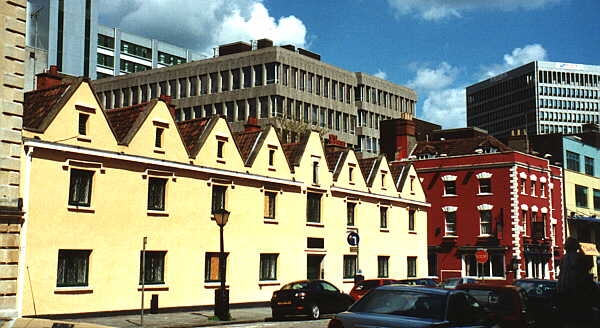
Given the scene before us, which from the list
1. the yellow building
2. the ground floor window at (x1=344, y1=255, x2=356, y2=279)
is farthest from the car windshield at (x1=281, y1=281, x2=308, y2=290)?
the ground floor window at (x1=344, y1=255, x2=356, y2=279)

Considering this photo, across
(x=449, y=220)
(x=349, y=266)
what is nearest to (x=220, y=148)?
(x=349, y=266)

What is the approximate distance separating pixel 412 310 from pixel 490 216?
48967mm

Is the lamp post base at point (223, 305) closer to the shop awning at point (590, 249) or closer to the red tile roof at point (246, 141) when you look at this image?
the red tile roof at point (246, 141)

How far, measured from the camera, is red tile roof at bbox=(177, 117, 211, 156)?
34.5 m

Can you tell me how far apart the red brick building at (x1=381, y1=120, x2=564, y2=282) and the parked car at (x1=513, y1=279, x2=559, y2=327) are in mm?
31736

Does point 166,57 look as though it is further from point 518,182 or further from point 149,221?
point 149,221

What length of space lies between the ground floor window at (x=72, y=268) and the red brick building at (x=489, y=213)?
120 ft

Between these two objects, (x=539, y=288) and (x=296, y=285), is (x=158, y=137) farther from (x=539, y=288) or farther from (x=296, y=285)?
(x=539, y=288)

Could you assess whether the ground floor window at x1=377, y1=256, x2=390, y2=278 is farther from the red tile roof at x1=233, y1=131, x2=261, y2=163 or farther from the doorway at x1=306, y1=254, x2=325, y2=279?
the red tile roof at x1=233, y1=131, x2=261, y2=163

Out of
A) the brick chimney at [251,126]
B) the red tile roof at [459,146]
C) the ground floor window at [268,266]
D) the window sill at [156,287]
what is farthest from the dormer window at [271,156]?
Answer: the red tile roof at [459,146]

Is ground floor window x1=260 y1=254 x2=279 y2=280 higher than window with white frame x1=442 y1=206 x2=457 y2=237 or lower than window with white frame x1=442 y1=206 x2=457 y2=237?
lower

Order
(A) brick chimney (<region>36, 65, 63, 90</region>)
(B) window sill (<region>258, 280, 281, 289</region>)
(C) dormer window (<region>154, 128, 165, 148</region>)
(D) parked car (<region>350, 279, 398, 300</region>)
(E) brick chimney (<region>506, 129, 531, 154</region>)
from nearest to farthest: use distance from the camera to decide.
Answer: (A) brick chimney (<region>36, 65, 63, 90</region>)
(C) dormer window (<region>154, 128, 165, 148</region>)
(D) parked car (<region>350, 279, 398, 300</region>)
(B) window sill (<region>258, 280, 281, 289</region>)
(E) brick chimney (<region>506, 129, 531, 154</region>)

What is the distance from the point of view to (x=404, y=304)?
40.5 ft

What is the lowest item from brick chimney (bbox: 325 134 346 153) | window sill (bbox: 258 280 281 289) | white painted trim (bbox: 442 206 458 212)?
window sill (bbox: 258 280 281 289)
